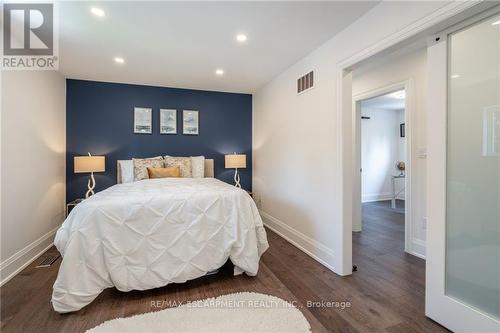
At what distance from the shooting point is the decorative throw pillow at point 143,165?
362cm

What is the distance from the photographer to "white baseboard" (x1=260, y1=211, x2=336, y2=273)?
2.48m

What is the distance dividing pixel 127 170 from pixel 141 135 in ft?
2.29

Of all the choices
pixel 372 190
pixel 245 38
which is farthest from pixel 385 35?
pixel 372 190

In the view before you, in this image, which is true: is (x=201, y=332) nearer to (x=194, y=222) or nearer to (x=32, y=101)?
(x=194, y=222)

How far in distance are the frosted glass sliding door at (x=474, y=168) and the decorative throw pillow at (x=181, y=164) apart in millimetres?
3365

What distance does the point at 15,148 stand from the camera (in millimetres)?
2359

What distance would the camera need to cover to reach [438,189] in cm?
160

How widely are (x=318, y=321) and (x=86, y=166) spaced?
3.59m

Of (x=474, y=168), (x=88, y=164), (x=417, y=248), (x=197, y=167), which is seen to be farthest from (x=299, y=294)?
(x=88, y=164)

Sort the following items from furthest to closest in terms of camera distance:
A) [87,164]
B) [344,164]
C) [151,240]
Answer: [87,164] < [344,164] < [151,240]

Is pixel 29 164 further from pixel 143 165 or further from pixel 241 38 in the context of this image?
pixel 241 38

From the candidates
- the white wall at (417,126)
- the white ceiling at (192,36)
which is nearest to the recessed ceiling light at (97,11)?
the white ceiling at (192,36)

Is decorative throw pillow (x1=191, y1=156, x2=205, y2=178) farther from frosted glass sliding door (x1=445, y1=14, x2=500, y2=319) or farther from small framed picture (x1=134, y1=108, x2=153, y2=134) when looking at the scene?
frosted glass sliding door (x1=445, y1=14, x2=500, y2=319)

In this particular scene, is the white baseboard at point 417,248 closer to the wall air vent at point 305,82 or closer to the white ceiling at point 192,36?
the wall air vent at point 305,82
